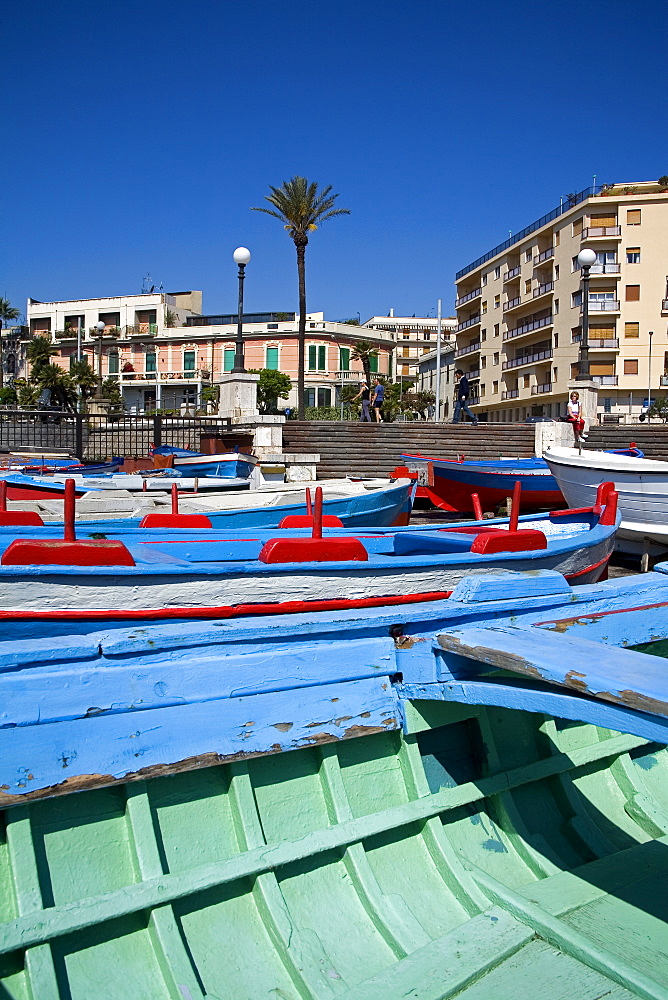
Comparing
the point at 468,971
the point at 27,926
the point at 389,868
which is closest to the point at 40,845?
the point at 27,926

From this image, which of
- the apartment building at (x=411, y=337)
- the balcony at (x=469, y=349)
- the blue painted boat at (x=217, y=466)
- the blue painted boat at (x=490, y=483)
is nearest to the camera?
the blue painted boat at (x=217, y=466)

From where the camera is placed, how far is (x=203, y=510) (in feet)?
29.9

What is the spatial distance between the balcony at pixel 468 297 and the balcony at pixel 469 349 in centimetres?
374

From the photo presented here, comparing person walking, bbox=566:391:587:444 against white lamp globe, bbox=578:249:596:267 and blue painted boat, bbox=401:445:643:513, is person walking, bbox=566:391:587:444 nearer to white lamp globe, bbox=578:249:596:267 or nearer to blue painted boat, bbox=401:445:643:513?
blue painted boat, bbox=401:445:643:513

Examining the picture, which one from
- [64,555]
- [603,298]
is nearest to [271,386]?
[603,298]

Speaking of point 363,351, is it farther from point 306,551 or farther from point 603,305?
point 306,551

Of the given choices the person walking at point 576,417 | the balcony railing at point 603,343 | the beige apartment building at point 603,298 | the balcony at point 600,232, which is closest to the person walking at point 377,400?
the person walking at point 576,417

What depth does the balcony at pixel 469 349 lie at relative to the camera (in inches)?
2474

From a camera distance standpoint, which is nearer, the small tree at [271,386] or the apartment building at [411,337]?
the small tree at [271,386]

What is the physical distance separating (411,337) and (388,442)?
198ft

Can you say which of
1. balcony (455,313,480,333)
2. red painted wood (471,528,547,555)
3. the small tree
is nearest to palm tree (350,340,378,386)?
the small tree

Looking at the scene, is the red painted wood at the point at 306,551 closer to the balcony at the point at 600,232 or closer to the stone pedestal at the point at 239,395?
A: the stone pedestal at the point at 239,395

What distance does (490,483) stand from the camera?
16.8 m

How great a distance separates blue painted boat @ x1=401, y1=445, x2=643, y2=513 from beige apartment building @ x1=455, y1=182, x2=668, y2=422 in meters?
28.3
